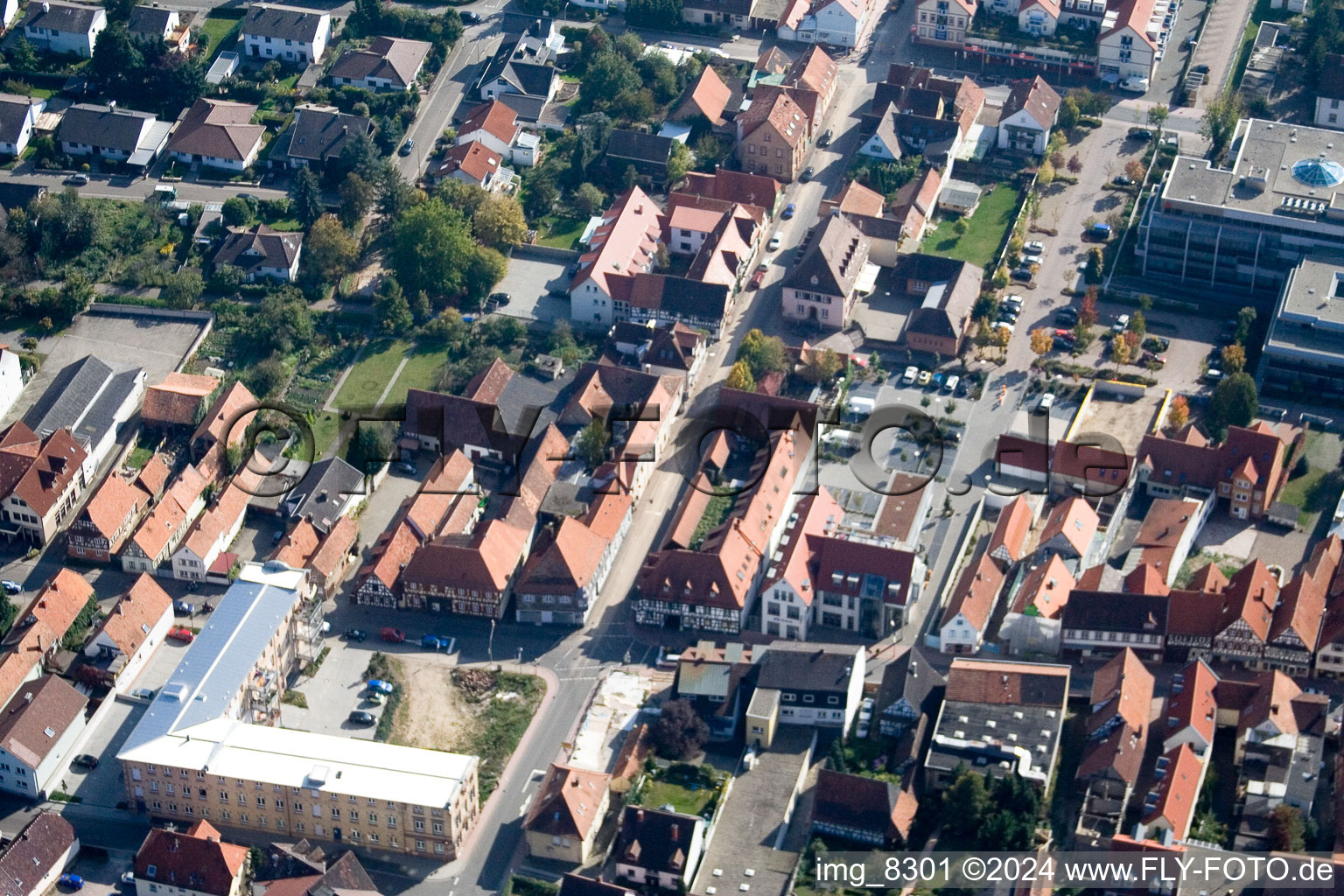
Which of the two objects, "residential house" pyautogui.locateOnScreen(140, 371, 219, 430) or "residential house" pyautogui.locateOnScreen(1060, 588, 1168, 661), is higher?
"residential house" pyautogui.locateOnScreen(1060, 588, 1168, 661)

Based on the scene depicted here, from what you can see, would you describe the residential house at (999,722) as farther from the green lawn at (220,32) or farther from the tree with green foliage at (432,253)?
the green lawn at (220,32)

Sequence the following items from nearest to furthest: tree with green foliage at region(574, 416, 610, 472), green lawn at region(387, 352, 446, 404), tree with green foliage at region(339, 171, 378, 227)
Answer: tree with green foliage at region(574, 416, 610, 472) < green lawn at region(387, 352, 446, 404) < tree with green foliage at region(339, 171, 378, 227)

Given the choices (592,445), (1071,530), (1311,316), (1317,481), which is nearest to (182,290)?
(592,445)

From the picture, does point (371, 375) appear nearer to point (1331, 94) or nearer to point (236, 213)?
point (236, 213)

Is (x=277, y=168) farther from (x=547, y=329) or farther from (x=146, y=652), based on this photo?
(x=146, y=652)

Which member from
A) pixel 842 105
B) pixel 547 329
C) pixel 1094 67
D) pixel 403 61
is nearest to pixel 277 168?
pixel 403 61

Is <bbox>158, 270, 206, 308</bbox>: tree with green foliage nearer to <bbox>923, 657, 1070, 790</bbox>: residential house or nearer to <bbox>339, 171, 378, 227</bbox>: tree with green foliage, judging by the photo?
<bbox>339, 171, 378, 227</bbox>: tree with green foliage

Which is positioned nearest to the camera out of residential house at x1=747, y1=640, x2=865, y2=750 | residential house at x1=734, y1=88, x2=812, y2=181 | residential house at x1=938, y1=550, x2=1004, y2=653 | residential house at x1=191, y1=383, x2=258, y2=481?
residential house at x1=747, y1=640, x2=865, y2=750

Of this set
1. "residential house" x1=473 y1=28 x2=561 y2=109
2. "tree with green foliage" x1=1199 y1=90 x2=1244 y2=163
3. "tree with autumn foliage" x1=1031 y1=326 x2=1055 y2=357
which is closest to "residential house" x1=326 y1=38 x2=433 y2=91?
"residential house" x1=473 y1=28 x2=561 y2=109

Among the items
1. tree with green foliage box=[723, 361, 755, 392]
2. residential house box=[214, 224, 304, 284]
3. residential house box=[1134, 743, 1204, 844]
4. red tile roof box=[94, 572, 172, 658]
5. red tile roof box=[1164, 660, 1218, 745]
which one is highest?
red tile roof box=[1164, 660, 1218, 745]
